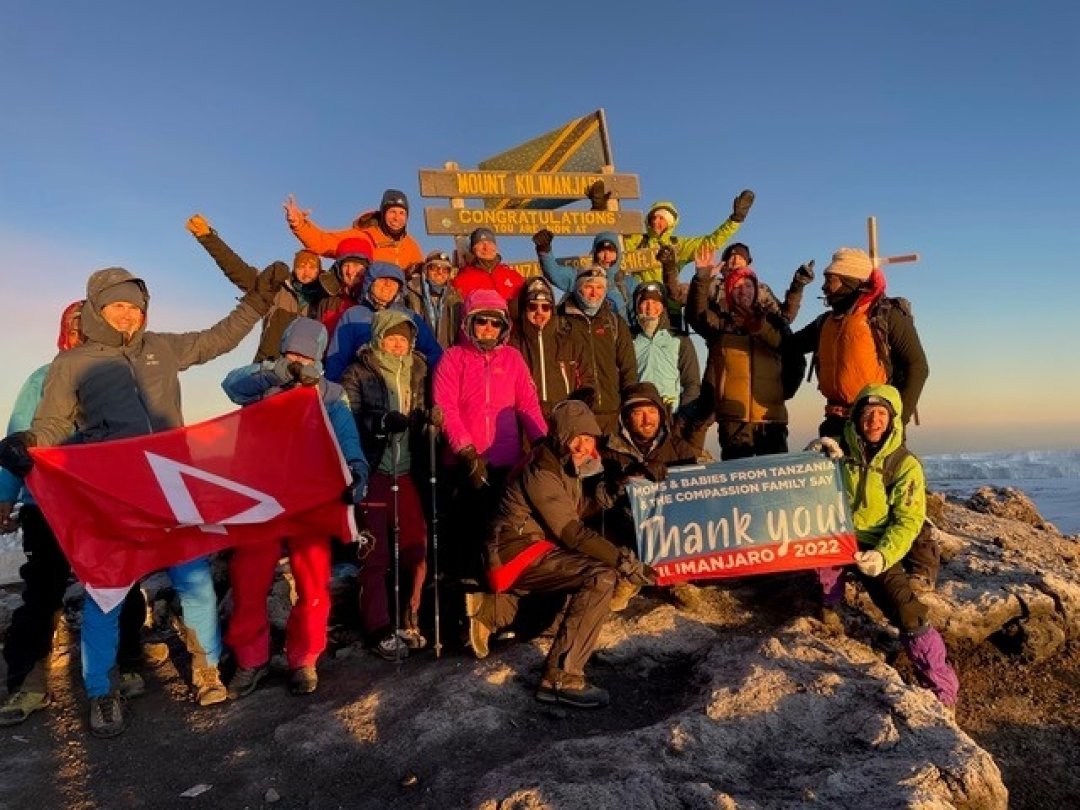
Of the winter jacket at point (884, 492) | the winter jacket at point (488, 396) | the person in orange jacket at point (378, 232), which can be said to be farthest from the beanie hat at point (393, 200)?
the winter jacket at point (884, 492)

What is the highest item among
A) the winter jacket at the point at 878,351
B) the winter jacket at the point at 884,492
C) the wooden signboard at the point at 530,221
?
the wooden signboard at the point at 530,221

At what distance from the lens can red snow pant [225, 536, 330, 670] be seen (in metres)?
5.61

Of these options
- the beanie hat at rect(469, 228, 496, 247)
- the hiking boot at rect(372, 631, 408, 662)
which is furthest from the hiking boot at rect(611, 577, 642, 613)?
the beanie hat at rect(469, 228, 496, 247)

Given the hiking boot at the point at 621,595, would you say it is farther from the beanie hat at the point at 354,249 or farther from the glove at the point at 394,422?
the beanie hat at the point at 354,249

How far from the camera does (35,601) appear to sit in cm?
554

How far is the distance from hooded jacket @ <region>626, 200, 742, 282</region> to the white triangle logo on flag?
677cm

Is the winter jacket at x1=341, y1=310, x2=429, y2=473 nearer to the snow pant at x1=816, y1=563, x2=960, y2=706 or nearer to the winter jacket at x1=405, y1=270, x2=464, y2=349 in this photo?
the winter jacket at x1=405, y1=270, x2=464, y2=349

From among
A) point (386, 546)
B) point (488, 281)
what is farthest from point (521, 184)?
point (386, 546)

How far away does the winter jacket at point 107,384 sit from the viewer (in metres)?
5.14

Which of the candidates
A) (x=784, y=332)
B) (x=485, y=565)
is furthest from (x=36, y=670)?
(x=784, y=332)

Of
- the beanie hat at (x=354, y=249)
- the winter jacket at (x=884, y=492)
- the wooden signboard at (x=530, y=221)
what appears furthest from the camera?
the wooden signboard at (x=530, y=221)

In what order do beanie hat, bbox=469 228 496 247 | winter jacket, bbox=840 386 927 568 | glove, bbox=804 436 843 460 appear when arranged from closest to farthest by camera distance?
winter jacket, bbox=840 386 927 568 < glove, bbox=804 436 843 460 < beanie hat, bbox=469 228 496 247

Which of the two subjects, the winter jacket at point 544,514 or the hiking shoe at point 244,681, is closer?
the winter jacket at point 544,514

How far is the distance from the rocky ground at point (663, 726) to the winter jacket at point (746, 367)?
1706mm
